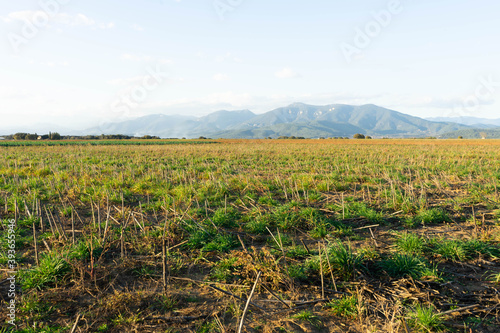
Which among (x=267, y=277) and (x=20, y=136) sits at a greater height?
(x=20, y=136)

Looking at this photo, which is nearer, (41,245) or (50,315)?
(50,315)

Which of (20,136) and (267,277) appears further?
(20,136)

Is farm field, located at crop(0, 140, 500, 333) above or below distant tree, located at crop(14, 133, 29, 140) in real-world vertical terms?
below

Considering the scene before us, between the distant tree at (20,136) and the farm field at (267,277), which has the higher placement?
the distant tree at (20,136)

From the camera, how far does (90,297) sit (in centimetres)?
416

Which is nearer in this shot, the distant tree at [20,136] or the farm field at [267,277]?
the farm field at [267,277]

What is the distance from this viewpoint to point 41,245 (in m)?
6.01

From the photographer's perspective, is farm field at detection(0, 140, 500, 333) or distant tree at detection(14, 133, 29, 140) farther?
distant tree at detection(14, 133, 29, 140)

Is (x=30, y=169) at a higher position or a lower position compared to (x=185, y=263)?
higher

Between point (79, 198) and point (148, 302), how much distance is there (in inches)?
310

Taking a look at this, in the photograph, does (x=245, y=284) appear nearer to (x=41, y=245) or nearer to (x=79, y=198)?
(x=41, y=245)

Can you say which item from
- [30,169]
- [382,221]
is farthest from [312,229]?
[30,169]

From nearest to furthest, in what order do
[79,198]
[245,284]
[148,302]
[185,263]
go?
[148,302] → [245,284] → [185,263] → [79,198]

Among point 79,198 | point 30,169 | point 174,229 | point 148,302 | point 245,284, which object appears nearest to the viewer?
point 148,302
